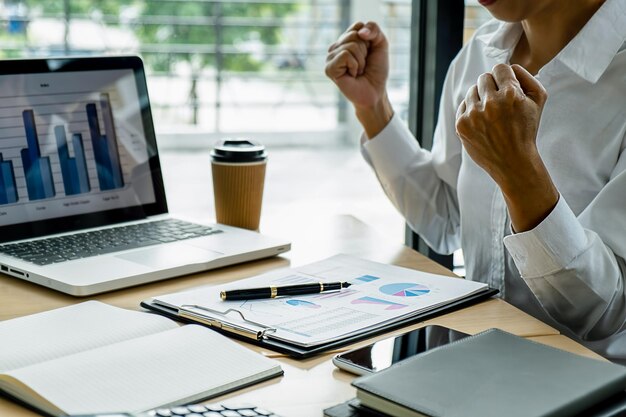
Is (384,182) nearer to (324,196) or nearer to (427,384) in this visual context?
(427,384)

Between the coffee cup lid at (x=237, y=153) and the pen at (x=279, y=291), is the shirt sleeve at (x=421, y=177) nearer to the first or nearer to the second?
the coffee cup lid at (x=237, y=153)

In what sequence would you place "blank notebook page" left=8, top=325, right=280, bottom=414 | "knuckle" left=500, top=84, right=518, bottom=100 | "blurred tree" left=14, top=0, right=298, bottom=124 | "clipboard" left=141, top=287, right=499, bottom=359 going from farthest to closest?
1. "blurred tree" left=14, top=0, right=298, bottom=124
2. "knuckle" left=500, top=84, right=518, bottom=100
3. "clipboard" left=141, top=287, right=499, bottom=359
4. "blank notebook page" left=8, top=325, right=280, bottom=414

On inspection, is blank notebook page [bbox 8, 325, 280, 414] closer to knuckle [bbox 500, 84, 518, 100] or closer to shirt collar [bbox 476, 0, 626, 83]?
knuckle [bbox 500, 84, 518, 100]

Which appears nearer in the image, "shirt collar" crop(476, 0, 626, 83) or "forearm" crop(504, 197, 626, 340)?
"forearm" crop(504, 197, 626, 340)

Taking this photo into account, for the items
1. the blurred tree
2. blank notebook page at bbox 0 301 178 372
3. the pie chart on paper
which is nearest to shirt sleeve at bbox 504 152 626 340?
the pie chart on paper

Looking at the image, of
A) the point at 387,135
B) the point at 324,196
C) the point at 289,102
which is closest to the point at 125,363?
the point at 387,135

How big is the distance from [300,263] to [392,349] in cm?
36

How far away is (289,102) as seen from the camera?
4.90 metres

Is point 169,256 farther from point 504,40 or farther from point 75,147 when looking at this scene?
point 504,40

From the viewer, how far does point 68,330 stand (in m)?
0.82

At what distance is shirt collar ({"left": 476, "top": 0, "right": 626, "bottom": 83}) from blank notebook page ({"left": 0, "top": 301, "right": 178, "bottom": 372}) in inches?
23.8

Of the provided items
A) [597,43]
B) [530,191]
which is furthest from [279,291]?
[597,43]

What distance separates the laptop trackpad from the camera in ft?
3.49

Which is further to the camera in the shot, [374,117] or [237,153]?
[374,117]
